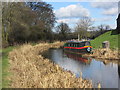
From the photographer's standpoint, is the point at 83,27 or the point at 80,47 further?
the point at 83,27

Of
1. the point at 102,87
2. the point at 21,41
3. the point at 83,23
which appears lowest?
the point at 102,87

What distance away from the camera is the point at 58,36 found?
47156 mm

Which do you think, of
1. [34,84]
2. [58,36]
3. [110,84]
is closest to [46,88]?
[34,84]

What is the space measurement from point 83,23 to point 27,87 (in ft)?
160

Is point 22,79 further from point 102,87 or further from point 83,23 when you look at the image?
point 83,23

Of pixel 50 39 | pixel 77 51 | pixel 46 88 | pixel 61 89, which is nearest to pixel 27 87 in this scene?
pixel 46 88

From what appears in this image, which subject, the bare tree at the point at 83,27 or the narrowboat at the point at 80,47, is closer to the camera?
the narrowboat at the point at 80,47

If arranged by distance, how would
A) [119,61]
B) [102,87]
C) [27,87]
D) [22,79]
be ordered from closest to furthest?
1. [27,87]
2. [22,79]
3. [102,87]
4. [119,61]

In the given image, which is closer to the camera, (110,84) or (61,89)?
(61,89)

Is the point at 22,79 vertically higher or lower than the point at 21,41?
lower

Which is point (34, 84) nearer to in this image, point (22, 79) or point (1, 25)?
point (22, 79)

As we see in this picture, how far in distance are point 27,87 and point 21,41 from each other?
16794 millimetres

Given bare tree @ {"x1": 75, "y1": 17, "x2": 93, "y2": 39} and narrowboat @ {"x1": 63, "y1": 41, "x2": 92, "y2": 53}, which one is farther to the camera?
bare tree @ {"x1": 75, "y1": 17, "x2": 93, "y2": 39}

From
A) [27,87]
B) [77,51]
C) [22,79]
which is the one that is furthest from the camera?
[77,51]
